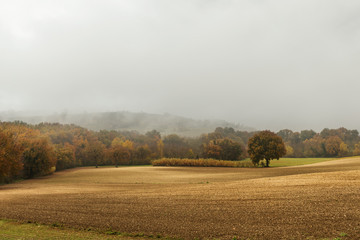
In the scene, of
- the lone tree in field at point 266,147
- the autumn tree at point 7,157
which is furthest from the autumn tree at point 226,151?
the autumn tree at point 7,157

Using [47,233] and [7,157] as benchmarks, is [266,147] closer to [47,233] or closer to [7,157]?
[7,157]

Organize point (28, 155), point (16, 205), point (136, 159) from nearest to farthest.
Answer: point (16, 205), point (28, 155), point (136, 159)

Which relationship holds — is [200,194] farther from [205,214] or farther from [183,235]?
[183,235]

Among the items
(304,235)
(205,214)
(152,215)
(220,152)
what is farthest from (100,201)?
(220,152)

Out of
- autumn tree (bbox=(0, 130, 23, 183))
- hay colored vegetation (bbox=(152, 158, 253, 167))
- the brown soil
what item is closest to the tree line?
autumn tree (bbox=(0, 130, 23, 183))

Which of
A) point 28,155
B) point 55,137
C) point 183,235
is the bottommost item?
point 183,235

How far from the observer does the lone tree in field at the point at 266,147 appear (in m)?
69.7

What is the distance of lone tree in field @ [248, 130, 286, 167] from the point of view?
69.7 m

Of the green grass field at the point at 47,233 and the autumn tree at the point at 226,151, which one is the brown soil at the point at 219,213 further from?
the autumn tree at the point at 226,151

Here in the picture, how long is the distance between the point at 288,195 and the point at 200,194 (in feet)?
26.9

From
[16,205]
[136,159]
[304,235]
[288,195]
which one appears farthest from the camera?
[136,159]

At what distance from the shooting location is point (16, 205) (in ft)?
76.0

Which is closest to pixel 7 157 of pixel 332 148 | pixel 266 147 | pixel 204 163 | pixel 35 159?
pixel 35 159

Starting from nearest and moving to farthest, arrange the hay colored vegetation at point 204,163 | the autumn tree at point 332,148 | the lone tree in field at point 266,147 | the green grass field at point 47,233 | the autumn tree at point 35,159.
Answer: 1. the green grass field at point 47,233
2. the autumn tree at point 35,159
3. the lone tree in field at point 266,147
4. the hay colored vegetation at point 204,163
5. the autumn tree at point 332,148
